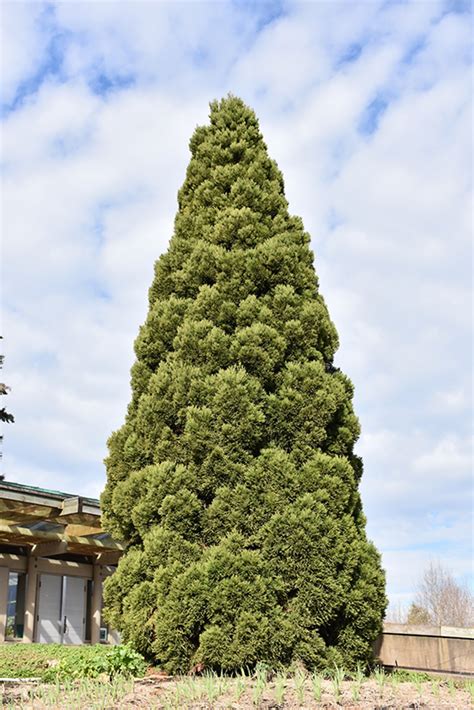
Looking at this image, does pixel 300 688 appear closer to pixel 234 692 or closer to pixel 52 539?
pixel 234 692

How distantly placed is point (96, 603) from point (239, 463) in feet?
43.2

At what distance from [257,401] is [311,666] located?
2976 millimetres

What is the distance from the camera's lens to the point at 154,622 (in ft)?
24.3

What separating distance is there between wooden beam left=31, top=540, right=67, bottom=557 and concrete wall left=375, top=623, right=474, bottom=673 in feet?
34.0

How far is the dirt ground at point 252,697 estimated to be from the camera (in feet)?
17.5

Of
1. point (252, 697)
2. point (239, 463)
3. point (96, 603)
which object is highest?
point (239, 463)

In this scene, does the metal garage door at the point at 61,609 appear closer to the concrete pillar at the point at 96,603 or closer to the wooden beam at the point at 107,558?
the concrete pillar at the point at 96,603

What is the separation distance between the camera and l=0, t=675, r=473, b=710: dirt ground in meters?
5.33

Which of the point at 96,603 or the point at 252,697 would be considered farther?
the point at 96,603

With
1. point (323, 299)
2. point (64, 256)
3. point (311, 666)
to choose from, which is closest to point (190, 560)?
point (311, 666)

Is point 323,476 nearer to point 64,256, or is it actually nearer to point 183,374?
point 183,374

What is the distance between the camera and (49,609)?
17.9 m

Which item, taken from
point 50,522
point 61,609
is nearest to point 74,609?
point 61,609

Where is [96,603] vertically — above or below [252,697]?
above
